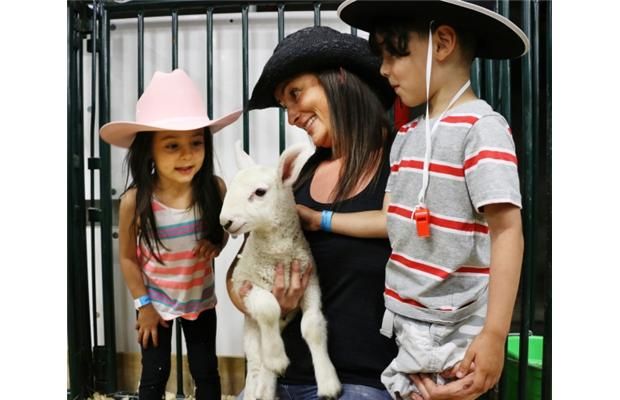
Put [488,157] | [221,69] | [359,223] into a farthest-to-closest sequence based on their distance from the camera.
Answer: [221,69] → [359,223] → [488,157]

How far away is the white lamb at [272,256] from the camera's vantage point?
0.83 m

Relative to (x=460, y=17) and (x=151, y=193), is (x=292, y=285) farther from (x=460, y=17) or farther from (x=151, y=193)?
(x=460, y=17)

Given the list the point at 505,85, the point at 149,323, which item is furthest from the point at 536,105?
the point at 149,323

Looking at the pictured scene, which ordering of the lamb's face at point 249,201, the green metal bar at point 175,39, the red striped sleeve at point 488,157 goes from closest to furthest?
the red striped sleeve at point 488,157, the lamb's face at point 249,201, the green metal bar at point 175,39

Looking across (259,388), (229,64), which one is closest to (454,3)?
(229,64)

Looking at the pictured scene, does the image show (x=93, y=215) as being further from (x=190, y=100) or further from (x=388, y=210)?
(x=388, y=210)

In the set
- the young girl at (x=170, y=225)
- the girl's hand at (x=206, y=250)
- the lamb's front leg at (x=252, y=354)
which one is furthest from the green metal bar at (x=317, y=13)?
the lamb's front leg at (x=252, y=354)

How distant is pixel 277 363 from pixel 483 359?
0.34 meters

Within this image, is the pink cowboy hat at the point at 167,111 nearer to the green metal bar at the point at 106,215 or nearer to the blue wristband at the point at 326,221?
the green metal bar at the point at 106,215

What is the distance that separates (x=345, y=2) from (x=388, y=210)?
13.3 inches

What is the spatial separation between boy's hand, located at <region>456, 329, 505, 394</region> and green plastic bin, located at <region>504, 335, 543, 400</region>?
13 centimetres

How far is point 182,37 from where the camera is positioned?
0.92m

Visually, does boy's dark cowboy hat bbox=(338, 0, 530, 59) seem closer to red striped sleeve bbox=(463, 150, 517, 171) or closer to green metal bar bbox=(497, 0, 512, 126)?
green metal bar bbox=(497, 0, 512, 126)

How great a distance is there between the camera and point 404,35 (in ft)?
2.51
